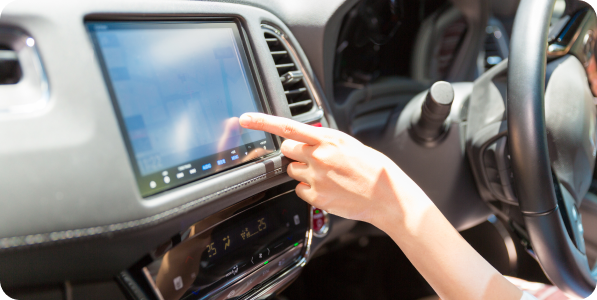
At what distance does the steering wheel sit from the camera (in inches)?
26.3

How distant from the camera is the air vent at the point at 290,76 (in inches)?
31.8

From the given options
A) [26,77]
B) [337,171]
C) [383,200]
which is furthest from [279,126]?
[26,77]

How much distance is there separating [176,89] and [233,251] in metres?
0.34

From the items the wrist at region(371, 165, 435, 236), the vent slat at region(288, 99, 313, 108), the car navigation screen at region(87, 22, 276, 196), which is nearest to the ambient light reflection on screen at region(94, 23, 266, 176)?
the car navigation screen at region(87, 22, 276, 196)

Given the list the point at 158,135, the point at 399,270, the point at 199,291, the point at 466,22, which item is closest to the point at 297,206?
the point at 199,291

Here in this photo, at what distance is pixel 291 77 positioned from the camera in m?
0.81

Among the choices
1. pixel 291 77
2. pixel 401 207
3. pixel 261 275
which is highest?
pixel 291 77

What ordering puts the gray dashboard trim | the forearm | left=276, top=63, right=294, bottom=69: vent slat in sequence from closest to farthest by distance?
the gray dashboard trim → the forearm → left=276, top=63, right=294, bottom=69: vent slat

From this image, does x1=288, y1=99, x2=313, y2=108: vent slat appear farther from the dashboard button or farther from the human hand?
the dashboard button

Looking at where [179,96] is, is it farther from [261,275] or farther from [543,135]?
[543,135]

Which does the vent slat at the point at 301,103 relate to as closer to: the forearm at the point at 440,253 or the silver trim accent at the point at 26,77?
the forearm at the point at 440,253

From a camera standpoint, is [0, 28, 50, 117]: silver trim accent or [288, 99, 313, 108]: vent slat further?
[288, 99, 313, 108]: vent slat

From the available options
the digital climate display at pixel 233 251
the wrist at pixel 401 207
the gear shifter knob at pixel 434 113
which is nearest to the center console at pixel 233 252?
the digital climate display at pixel 233 251

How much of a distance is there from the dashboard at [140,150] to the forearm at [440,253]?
0.24 m
